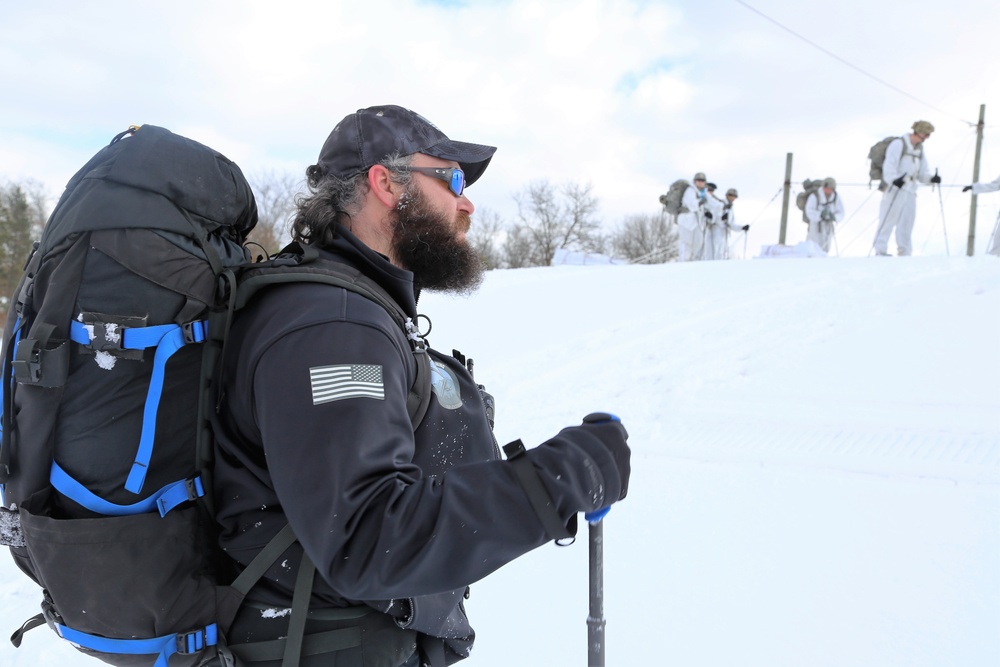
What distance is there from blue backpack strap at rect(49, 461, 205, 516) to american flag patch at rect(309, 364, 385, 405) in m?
0.38

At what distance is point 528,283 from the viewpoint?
12.2 metres

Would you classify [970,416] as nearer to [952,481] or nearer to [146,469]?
[952,481]

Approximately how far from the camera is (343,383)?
117 cm

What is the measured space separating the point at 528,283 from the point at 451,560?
11110 mm

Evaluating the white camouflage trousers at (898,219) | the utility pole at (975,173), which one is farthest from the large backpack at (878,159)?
Result: the utility pole at (975,173)

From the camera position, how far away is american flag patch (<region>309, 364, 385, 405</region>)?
3.80ft

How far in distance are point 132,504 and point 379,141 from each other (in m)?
1.01

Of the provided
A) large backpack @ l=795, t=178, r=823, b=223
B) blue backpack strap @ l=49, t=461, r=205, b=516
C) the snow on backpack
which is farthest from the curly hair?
large backpack @ l=795, t=178, r=823, b=223

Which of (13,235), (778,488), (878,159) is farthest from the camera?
(13,235)

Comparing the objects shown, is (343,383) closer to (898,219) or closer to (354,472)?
(354,472)

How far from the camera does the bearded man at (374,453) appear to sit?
1.13 meters

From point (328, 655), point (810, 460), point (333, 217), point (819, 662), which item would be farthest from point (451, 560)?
point (810, 460)

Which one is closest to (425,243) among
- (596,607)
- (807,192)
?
(596,607)

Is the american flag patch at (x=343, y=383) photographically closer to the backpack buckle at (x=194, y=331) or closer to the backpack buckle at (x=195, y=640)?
the backpack buckle at (x=194, y=331)
